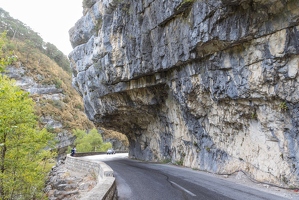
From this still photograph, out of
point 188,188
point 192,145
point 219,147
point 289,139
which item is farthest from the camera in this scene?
point 192,145

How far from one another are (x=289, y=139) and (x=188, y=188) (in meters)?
4.45

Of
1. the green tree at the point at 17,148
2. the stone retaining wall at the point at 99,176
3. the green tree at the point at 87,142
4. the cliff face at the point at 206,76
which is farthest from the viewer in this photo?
the green tree at the point at 87,142

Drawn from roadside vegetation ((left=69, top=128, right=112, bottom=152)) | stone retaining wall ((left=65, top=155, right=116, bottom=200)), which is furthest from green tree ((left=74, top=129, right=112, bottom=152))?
stone retaining wall ((left=65, top=155, right=116, bottom=200))

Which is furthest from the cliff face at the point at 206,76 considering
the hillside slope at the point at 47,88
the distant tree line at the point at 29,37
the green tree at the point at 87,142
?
the distant tree line at the point at 29,37

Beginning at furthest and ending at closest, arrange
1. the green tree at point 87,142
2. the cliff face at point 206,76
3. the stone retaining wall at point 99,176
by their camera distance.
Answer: the green tree at point 87,142 < the cliff face at point 206,76 < the stone retaining wall at point 99,176

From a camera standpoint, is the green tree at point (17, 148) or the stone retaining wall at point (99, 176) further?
the green tree at point (17, 148)

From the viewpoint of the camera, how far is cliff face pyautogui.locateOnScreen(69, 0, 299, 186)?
859cm

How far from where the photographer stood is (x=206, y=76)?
490 inches

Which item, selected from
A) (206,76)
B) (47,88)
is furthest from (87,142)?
(206,76)

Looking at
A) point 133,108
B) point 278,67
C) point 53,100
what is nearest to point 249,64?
point 278,67

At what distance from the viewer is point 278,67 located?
869 centimetres

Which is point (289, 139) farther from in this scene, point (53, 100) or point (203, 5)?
point (53, 100)

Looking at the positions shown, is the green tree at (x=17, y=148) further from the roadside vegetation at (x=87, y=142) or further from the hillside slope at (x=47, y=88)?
the hillside slope at (x=47, y=88)

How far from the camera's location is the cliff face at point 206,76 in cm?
859
